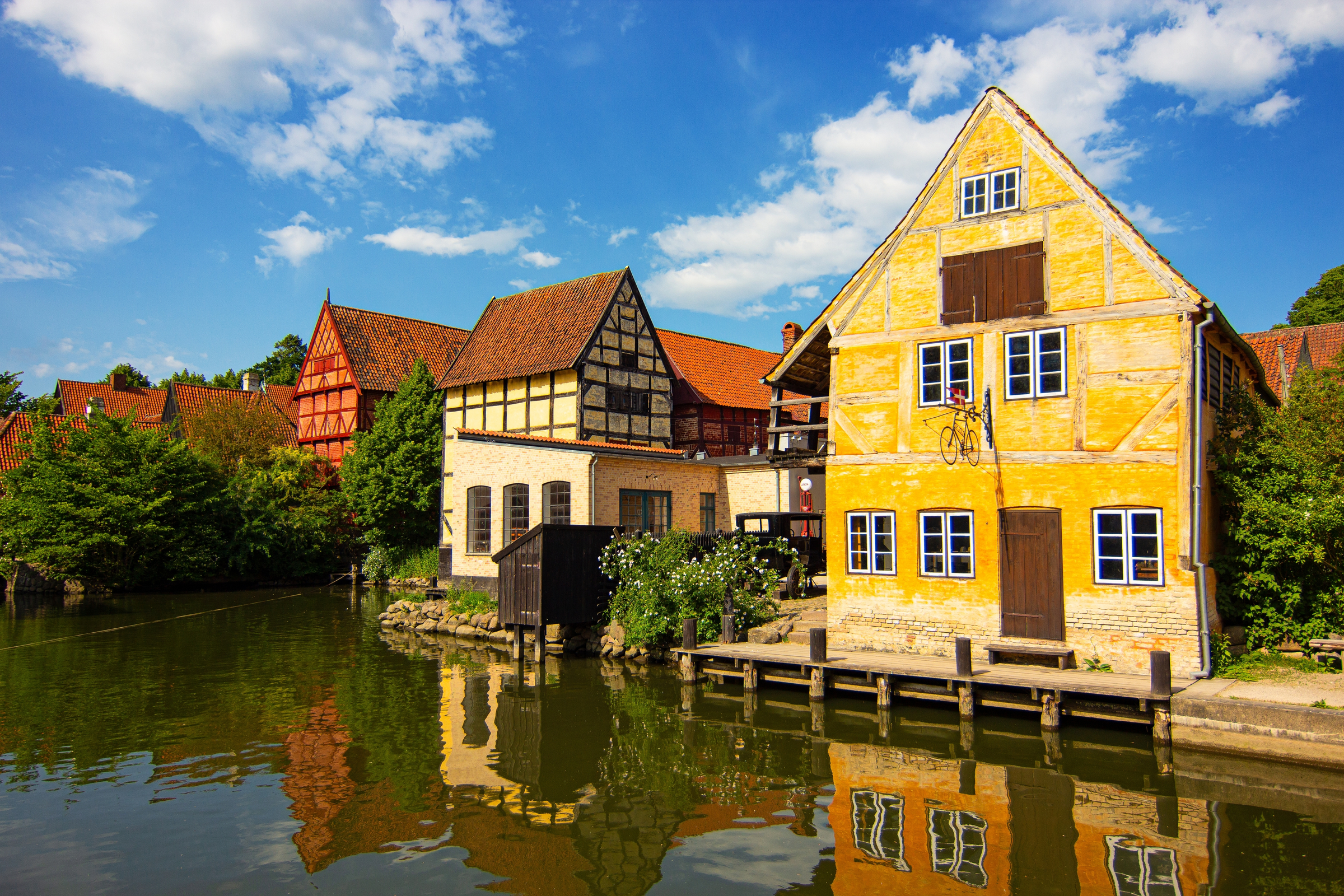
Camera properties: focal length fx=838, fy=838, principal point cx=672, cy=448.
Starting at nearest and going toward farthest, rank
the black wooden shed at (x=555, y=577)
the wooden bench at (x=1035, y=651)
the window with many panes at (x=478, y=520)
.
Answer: the wooden bench at (x=1035, y=651) → the black wooden shed at (x=555, y=577) → the window with many panes at (x=478, y=520)

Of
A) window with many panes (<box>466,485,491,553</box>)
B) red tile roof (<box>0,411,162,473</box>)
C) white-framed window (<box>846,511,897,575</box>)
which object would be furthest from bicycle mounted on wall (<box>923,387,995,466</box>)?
red tile roof (<box>0,411,162,473</box>)

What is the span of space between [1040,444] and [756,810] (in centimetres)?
777

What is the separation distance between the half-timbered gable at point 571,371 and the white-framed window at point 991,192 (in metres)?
14.4

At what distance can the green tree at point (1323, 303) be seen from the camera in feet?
120

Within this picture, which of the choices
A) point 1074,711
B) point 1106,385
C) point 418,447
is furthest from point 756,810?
point 418,447

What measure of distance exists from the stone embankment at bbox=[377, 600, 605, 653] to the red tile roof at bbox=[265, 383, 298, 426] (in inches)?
1012

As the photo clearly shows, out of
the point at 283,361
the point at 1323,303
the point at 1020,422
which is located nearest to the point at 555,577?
the point at 1020,422

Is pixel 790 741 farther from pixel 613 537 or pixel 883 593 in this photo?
pixel 613 537

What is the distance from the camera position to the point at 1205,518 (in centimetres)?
1319

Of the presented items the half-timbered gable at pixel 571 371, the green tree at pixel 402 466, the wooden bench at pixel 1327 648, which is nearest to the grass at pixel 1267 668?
the wooden bench at pixel 1327 648

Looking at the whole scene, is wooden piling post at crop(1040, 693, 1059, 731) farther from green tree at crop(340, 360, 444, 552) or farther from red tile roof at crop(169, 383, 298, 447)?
red tile roof at crop(169, 383, 298, 447)

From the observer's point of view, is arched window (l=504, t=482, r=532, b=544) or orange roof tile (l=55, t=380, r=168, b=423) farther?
orange roof tile (l=55, t=380, r=168, b=423)

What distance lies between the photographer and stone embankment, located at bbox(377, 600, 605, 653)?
19.1m

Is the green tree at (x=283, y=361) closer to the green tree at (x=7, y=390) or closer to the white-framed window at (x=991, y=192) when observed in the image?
the green tree at (x=7, y=390)
